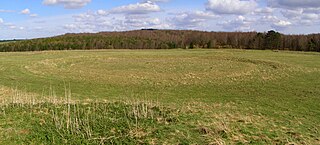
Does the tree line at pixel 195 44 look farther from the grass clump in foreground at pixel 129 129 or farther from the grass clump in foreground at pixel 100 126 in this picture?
the grass clump in foreground at pixel 100 126

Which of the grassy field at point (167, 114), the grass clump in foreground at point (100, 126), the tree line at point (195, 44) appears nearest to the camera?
the grass clump in foreground at point (100, 126)

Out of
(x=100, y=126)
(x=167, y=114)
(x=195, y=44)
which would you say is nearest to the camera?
(x=100, y=126)

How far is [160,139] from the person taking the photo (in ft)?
22.7

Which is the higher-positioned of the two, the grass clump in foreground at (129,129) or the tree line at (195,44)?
the tree line at (195,44)

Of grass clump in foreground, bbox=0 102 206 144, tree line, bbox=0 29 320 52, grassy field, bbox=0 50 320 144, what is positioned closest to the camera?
grass clump in foreground, bbox=0 102 206 144

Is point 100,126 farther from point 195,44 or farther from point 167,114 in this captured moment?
point 195,44

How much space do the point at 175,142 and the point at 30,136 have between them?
3.19 meters

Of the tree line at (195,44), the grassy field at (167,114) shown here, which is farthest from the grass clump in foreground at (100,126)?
the tree line at (195,44)

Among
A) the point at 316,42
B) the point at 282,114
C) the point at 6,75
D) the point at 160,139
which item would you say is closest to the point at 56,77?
the point at 6,75

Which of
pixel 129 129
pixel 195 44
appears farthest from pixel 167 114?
pixel 195 44

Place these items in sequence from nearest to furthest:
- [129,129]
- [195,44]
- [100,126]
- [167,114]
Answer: [129,129] → [100,126] → [167,114] → [195,44]

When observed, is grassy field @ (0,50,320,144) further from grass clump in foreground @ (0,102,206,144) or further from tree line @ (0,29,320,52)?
tree line @ (0,29,320,52)

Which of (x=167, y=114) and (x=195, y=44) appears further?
(x=195, y=44)

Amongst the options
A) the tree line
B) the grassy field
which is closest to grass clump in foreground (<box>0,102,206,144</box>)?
the grassy field
